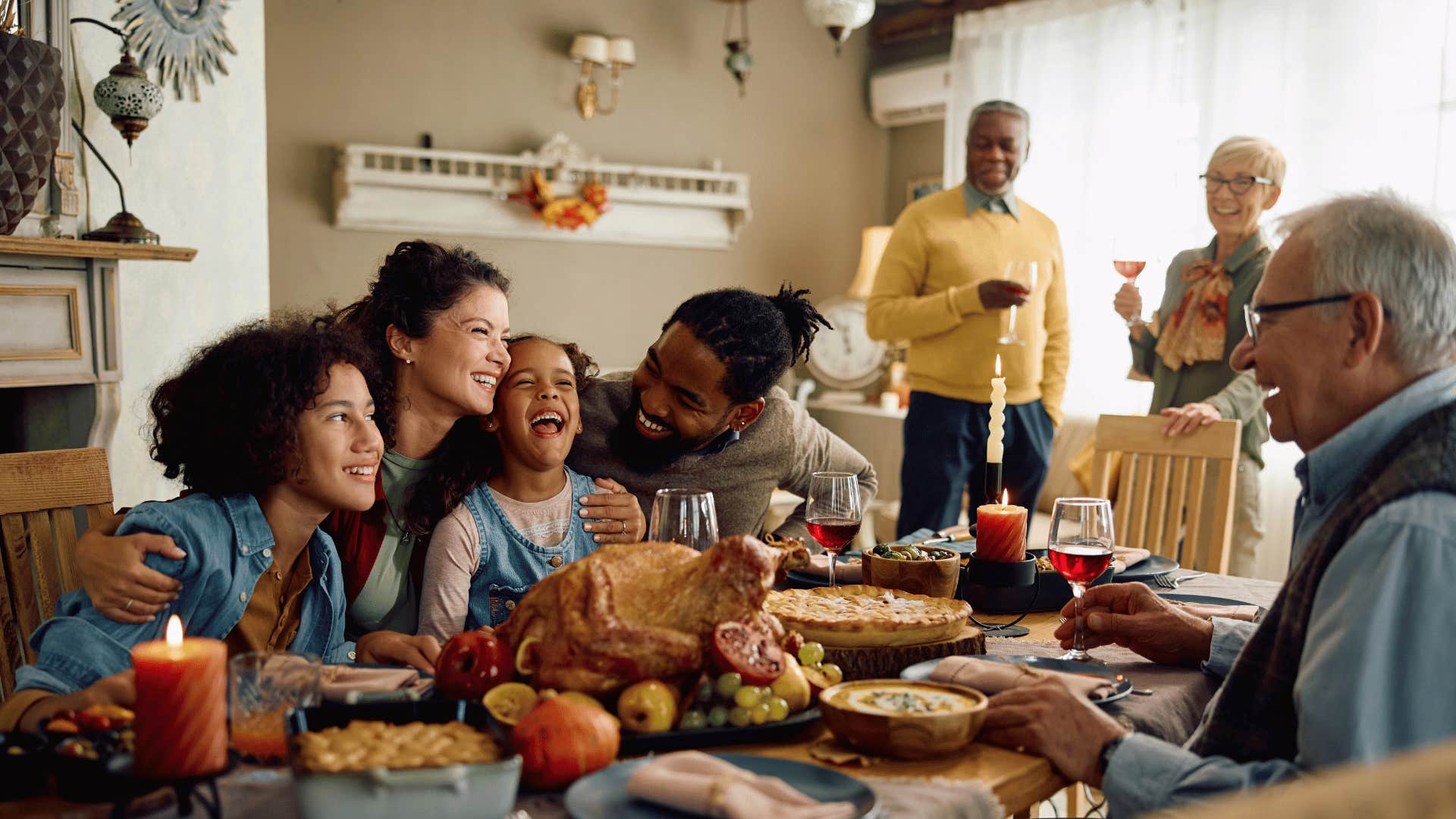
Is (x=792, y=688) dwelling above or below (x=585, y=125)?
below

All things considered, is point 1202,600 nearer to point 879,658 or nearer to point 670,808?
point 879,658

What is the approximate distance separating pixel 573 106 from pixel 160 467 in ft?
8.97

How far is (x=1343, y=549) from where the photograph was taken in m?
1.08

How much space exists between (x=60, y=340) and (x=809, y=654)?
2530 mm

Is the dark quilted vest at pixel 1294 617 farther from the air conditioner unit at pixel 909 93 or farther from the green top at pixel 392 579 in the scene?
the air conditioner unit at pixel 909 93

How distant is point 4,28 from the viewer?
2.80 meters

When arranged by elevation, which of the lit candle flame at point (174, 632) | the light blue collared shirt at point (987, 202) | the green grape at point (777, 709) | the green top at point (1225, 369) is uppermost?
the light blue collared shirt at point (987, 202)

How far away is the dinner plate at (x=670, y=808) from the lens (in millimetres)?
974

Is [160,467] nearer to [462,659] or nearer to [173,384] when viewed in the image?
[173,384]

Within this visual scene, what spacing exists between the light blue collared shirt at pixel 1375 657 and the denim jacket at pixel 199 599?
1129mm

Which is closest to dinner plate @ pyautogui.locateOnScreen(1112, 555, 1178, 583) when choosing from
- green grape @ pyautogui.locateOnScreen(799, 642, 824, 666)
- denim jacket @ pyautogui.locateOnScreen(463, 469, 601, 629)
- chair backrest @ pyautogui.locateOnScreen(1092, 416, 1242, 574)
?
Answer: chair backrest @ pyautogui.locateOnScreen(1092, 416, 1242, 574)

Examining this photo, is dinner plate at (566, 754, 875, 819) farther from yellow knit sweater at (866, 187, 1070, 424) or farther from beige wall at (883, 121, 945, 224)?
beige wall at (883, 121, 945, 224)

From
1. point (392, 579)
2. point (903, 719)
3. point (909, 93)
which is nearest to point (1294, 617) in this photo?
point (903, 719)

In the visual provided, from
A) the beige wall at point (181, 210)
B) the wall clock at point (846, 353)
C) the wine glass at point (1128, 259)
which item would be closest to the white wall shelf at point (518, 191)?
the wall clock at point (846, 353)
